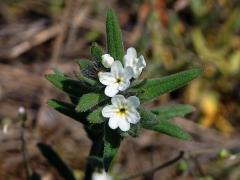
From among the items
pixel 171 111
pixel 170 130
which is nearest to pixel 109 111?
pixel 170 130

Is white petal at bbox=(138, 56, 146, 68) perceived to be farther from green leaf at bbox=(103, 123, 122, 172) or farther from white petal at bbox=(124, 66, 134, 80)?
green leaf at bbox=(103, 123, 122, 172)

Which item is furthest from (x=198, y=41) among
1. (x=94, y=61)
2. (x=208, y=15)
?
A: (x=94, y=61)

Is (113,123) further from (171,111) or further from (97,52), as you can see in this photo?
(171,111)

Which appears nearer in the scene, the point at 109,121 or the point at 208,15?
the point at 109,121

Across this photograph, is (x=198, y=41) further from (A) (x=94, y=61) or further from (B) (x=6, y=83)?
(A) (x=94, y=61)

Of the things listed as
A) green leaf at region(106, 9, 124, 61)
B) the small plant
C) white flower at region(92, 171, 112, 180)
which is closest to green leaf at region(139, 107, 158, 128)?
the small plant

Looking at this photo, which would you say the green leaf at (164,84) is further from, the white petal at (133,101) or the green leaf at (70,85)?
the green leaf at (70,85)
